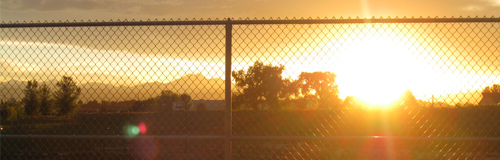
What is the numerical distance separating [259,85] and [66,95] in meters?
2.20

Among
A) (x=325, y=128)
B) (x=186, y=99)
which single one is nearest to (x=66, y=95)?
(x=186, y=99)

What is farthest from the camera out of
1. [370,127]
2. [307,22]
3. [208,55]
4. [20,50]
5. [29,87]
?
[370,127]

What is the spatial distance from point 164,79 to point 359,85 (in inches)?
75.2

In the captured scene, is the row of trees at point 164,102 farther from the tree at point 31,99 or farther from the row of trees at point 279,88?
the tree at point 31,99

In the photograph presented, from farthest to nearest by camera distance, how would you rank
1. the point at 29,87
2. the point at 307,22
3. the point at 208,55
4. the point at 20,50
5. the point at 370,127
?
the point at 370,127 → the point at 29,87 → the point at 20,50 → the point at 208,55 → the point at 307,22

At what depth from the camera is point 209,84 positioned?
4.14 metres

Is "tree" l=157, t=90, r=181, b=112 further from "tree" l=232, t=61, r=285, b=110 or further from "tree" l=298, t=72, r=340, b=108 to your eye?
"tree" l=298, t=72, r=340, b=108

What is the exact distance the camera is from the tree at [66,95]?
4508mm

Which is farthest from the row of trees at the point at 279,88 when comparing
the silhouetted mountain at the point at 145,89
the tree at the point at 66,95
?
the tree at the point at 66,95

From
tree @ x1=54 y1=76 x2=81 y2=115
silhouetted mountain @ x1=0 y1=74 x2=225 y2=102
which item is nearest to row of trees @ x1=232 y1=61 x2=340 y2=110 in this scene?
silhouetted mountain @ x1=0 y1=74 x2=225 y2=102

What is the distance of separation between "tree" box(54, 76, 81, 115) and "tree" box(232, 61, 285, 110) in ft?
5.62

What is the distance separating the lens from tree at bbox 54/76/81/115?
177 inches

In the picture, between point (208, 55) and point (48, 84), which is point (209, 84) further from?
point (48, 84)

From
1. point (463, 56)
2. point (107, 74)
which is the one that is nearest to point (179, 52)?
point (107, 74)
